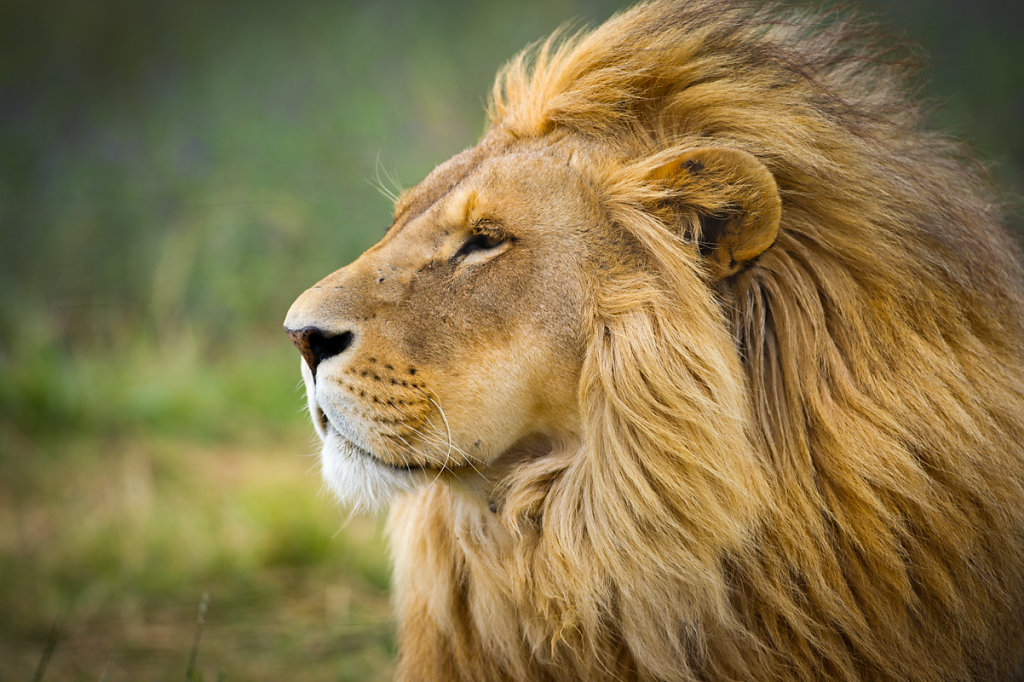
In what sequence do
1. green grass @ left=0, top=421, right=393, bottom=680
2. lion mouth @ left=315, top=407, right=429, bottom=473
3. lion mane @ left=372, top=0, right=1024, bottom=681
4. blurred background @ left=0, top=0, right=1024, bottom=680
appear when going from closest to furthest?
lion mane @ left=372, top=0, right=1024, bottom=681 → lion mouth @ left=315, top=407, right=429, bottom=473 → green grass @ left=0, top=421, right=393, bottom=680 → blurred background @ left=0, top=0, right=1024, bottom=680

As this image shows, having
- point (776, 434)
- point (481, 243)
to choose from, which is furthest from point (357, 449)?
point (776, 434)

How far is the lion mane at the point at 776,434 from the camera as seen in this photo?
5.70 feet

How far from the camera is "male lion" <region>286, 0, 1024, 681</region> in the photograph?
5.72ft

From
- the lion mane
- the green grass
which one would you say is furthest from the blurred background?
the lion mane

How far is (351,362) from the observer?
5.87 ft

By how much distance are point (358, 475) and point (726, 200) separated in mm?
934

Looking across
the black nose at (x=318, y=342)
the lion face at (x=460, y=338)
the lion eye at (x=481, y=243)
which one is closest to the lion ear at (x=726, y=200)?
the lion face at (x=460, y=338)

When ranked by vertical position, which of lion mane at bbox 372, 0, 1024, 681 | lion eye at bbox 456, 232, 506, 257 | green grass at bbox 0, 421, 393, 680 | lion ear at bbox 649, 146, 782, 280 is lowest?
green grass at bbox 0, 421, 393, 680

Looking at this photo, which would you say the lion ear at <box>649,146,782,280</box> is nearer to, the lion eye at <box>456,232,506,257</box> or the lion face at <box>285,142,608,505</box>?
the lion face at <box>285,142,608,505</box>

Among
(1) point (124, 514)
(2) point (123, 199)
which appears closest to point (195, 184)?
(2) point (123, 199)

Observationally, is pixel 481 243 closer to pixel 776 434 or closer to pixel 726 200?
pixel 726 200

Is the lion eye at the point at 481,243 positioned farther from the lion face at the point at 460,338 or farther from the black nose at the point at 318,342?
the black nose at the point at 318,342

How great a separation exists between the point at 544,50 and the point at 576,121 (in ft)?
1.04

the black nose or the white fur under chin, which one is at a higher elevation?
the black nose
